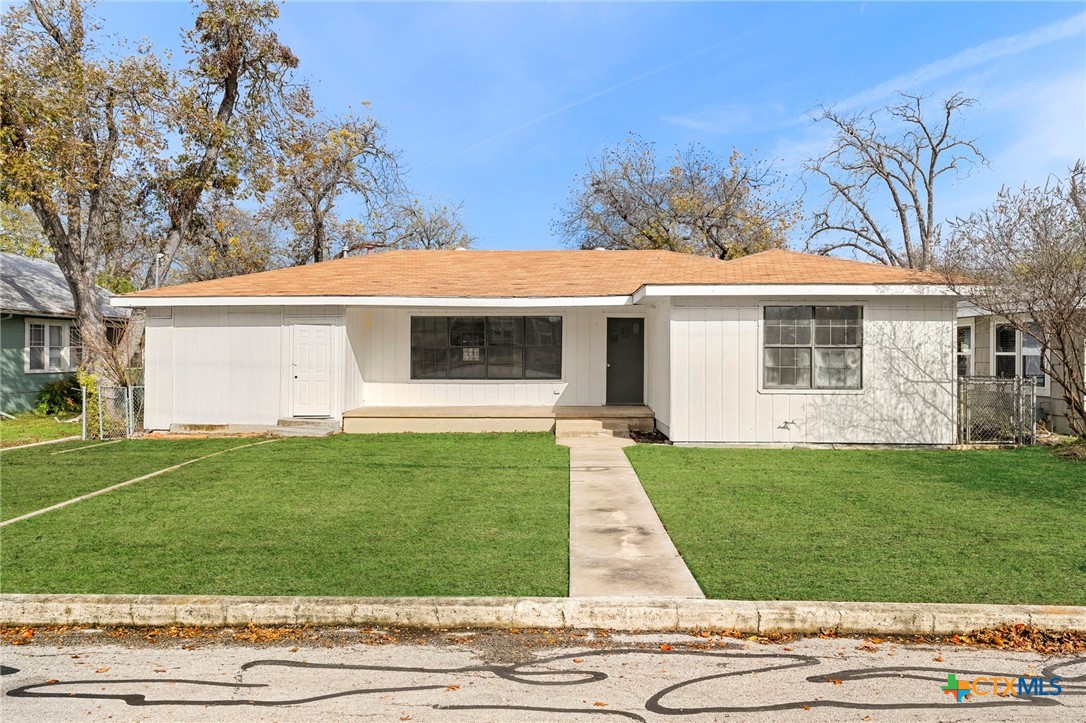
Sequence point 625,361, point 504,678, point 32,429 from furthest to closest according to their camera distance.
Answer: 1. point 32,429
2. point 625,361
3. point 504,678

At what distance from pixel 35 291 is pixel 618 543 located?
68.4 feet

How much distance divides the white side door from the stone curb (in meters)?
8.68

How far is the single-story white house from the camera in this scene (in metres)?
11.2

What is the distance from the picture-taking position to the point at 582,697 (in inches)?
135

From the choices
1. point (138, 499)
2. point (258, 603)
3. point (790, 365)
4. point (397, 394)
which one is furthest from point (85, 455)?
point (790, 365)

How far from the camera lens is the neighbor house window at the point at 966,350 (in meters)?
15.9

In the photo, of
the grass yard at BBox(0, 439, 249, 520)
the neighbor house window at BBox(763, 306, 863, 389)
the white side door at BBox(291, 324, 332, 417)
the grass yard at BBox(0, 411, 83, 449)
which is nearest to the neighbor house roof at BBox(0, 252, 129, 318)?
the grass yard at BBox(0, 411, 83, 449)

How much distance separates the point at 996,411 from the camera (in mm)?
11484

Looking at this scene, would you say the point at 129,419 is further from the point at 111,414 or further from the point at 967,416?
the point at 967,416

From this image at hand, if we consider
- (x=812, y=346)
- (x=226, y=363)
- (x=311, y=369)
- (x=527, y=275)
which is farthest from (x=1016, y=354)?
(x=226, y=363)

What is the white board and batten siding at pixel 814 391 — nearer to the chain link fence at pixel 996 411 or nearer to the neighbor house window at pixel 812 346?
the neighbor house window at pixel 812 346

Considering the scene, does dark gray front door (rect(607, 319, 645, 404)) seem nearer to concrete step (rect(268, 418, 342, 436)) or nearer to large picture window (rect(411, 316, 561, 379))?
large picture window (rect(411, 316, 561, 379))

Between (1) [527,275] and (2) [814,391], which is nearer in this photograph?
(2) [814,391]

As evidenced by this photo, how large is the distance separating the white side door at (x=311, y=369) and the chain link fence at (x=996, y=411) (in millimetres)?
11099
